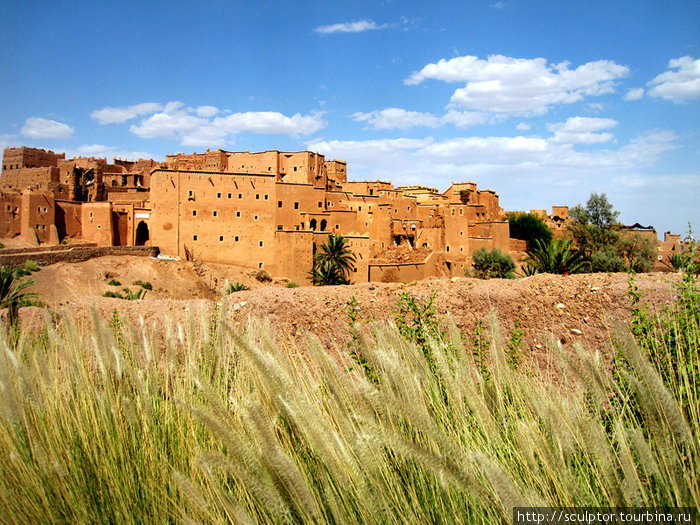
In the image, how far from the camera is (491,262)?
29922mm

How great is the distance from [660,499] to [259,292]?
27.1 feet

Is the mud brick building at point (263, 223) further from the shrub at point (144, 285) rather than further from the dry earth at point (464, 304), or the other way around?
the dry earth at point (464, 304)

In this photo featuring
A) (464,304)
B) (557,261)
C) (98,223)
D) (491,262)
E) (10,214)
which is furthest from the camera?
(98,223)

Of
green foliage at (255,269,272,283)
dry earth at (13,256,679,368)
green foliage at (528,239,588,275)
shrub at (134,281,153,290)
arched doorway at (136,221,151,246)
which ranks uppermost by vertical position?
arched doorway at (136,221,151,246)

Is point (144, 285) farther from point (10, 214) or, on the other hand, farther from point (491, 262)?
point (491, 262)

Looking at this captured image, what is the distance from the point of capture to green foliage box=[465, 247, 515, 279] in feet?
95.9

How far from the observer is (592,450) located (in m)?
1.38

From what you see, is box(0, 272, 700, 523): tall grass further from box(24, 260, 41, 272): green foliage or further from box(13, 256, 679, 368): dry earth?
box(24, 260, 41, 272): green foliage

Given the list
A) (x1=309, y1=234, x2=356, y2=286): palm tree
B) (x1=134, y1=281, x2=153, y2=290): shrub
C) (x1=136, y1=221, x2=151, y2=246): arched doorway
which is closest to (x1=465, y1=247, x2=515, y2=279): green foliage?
(x1=309, y1=234, x2=356, y2=286): palm tree

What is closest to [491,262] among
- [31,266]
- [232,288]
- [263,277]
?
[263,277]

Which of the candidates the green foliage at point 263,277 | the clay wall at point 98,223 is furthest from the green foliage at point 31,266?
the green foliage at point 263,277

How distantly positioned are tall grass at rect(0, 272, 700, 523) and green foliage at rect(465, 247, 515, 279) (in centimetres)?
2783

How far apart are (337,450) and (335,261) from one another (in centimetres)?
2623

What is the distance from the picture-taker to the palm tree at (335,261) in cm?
2702
